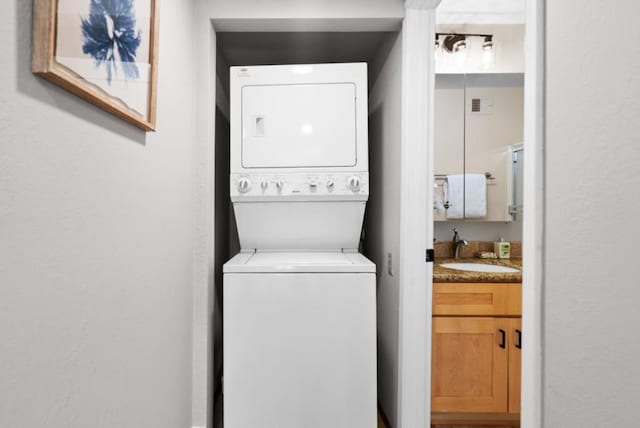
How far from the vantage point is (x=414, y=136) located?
1.75 metres

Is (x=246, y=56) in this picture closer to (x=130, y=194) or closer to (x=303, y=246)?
(x=303, y=246)

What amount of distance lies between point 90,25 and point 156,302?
88 cm

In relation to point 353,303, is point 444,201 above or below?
above

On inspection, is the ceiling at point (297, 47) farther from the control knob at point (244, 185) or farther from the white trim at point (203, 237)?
the control knob at point (244, 185)

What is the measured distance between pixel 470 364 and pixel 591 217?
1.87 m

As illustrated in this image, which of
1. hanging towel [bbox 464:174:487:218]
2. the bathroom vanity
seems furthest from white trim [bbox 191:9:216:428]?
hanging towel [bbox 464:174:487:218]

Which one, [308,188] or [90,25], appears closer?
[90,25]

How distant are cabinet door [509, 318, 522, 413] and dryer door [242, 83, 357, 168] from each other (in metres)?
1.41

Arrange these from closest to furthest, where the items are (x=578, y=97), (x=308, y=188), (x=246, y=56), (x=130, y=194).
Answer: (x=578, y=97), (x=130, y=194), (x=308, y=188), (x=246, y=56)

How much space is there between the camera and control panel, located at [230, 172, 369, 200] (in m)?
1.98

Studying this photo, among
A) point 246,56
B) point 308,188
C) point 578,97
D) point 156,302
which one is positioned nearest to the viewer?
point 578,97

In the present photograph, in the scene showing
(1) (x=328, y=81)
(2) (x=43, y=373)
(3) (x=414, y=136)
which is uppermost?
(1) (x=328, y=81)

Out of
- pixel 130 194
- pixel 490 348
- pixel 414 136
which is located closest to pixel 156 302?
pixel 130 194

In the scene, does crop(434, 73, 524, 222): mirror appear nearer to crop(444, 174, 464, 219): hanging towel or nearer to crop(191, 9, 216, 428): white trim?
crop(444, 174, 464, 219): hanging towel
